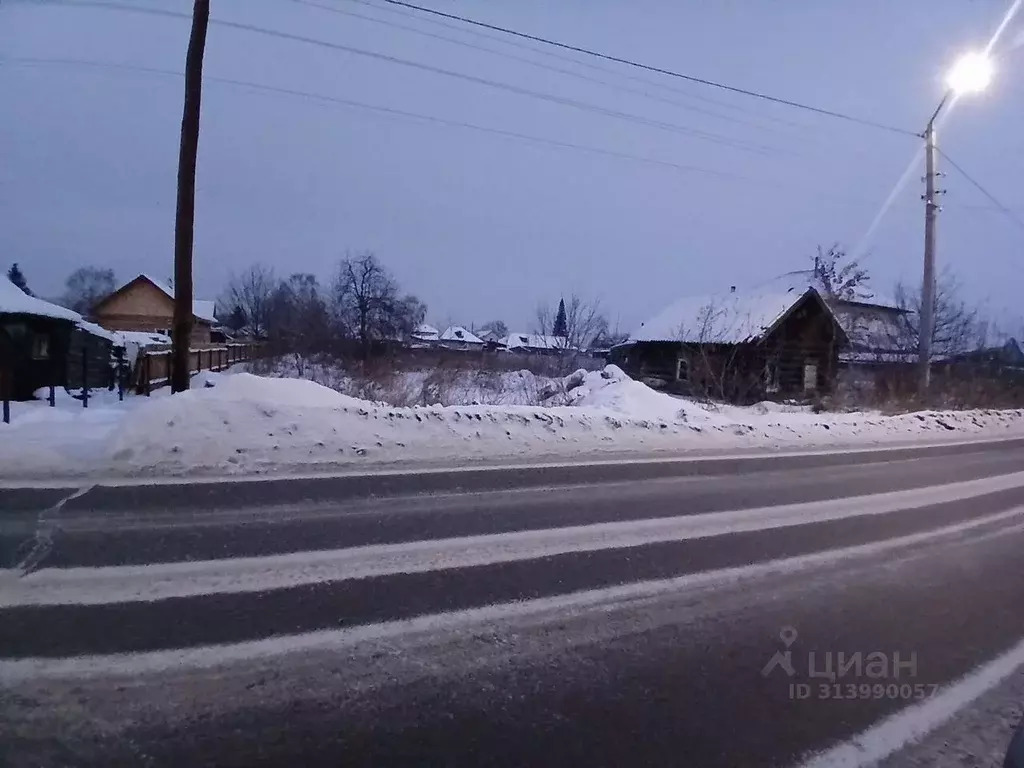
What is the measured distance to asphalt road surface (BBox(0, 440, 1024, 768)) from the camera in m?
3.29

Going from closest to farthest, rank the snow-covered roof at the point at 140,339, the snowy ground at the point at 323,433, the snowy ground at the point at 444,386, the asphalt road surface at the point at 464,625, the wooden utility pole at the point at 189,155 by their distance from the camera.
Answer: the asphalt road surface at the point at 464,625 < the snowy ground at the point at 323,433 < the wooden utility pole at the point at 189,155 < the snowy ground at the point at 444,386 < the snow-covered roof at the point at 140,339

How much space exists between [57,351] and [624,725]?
24.2 m

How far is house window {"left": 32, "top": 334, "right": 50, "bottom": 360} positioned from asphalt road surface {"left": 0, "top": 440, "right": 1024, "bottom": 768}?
57.6 ft

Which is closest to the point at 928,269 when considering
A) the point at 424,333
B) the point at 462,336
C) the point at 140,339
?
the point at 140,339

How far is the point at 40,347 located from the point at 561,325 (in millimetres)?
18645

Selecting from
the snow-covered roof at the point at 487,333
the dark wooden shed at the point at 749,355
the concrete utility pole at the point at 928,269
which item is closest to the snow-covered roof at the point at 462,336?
the snow-covered roof at the point at 487,333

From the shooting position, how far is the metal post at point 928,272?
Answer: 22.8m

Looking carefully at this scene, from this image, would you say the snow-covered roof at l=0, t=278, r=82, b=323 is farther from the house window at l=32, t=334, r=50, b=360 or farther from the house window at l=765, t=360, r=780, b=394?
the house window at l=765, t=360, r=780, b=394

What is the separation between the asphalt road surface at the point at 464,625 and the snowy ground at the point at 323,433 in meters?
1.28

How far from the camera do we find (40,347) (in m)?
21.9

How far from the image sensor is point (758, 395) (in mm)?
26500

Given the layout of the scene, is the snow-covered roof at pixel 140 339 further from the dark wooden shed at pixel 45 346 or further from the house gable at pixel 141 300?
the house gable at pixel 141 300

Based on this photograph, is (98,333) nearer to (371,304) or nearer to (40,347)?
(40,347)

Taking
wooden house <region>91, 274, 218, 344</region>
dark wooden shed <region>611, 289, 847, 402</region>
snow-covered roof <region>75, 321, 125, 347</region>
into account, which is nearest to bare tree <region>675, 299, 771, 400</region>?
dark wooden shed <region>611, 289, 847, 402</region>
